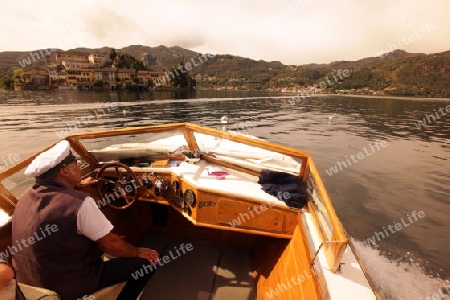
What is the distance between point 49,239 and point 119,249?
26.4 inches

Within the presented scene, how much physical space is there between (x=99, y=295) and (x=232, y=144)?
148 inches

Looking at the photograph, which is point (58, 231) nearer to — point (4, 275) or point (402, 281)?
point (4, 275)

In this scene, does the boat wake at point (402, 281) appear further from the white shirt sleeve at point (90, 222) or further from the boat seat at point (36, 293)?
the boat seat at point (36, 293)

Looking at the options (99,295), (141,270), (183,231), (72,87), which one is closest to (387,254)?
(183,231)

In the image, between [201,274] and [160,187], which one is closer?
[160,187]

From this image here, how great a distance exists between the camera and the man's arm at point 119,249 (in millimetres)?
2264

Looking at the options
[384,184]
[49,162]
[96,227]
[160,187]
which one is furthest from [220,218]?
[384,184]

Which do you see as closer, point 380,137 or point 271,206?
point 271,206

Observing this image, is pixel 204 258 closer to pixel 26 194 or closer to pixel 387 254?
pixel 26 194

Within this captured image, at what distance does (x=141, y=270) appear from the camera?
2781mm

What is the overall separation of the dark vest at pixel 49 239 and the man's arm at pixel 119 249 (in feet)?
0.47

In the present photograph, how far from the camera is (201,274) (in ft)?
13.9

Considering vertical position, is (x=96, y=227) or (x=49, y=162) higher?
(x=49, y=162)

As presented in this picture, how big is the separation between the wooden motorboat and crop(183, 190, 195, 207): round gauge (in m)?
0.02
